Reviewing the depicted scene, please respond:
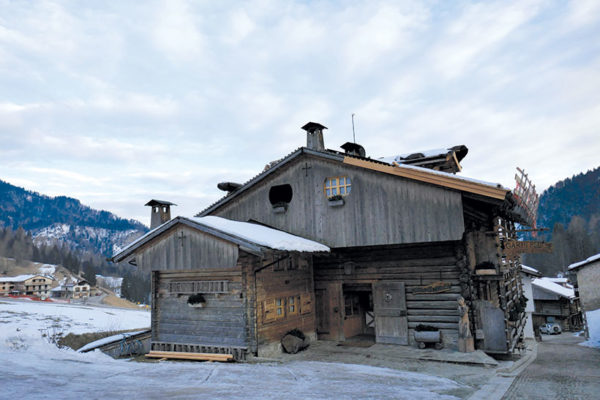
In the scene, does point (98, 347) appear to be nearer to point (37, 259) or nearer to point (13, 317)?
point (13, 317)

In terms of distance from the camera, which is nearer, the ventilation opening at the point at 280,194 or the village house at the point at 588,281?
the ventilation opening at the point at 280,194

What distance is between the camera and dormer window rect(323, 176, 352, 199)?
16281mm

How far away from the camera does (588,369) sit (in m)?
12.9

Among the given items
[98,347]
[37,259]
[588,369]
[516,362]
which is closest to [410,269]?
[516,362]

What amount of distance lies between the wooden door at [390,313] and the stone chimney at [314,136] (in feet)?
22.2

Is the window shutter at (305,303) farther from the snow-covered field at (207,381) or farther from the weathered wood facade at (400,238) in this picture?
the snow-covered field at (207,381)

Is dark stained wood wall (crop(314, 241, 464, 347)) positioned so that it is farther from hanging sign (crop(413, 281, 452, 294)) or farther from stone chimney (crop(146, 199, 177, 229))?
stone chimney (crop(146, 199, 177, 229))

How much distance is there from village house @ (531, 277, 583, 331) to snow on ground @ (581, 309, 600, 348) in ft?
67.8

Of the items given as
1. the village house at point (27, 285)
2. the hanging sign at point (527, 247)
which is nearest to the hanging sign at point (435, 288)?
the hanging sign at point (527, 247)

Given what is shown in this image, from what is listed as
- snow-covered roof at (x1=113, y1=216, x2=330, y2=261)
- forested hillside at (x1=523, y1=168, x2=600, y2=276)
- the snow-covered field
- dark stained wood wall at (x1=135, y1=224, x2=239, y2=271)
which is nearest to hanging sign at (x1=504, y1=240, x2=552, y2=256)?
snow-covered roof at (x1=113, y1=216, x2=330, y2=261)

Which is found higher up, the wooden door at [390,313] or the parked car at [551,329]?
the wooden door at [390,313]

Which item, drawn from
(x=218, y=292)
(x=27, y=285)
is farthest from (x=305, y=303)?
(x=27, y=285)

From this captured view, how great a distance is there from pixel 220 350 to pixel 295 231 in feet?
18.6

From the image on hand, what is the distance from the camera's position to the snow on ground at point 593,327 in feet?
70.2
